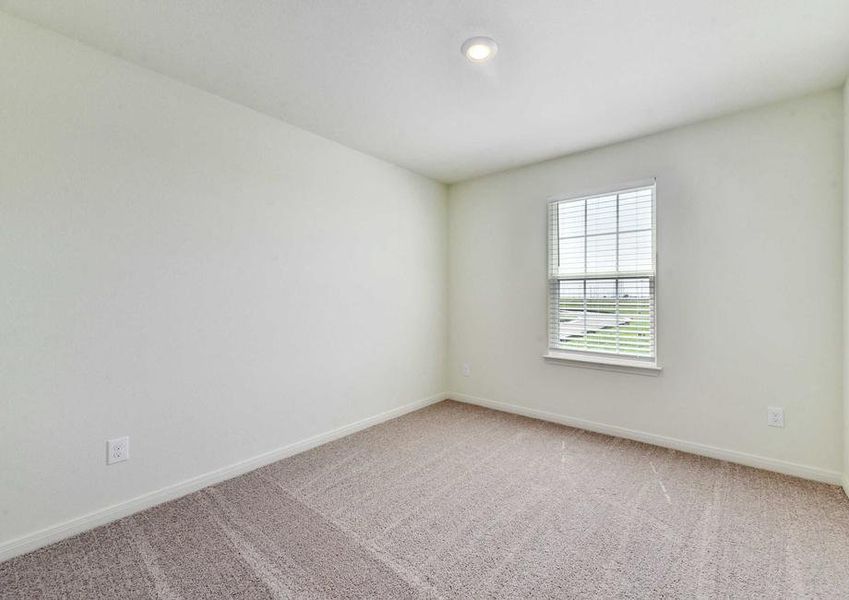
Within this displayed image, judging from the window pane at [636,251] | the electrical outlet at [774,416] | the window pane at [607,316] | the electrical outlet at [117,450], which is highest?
the window pane at [636,251]

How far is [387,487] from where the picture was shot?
234 cm

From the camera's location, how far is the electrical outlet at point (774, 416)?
97.9 inches

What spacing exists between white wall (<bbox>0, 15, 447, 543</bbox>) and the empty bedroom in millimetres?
13

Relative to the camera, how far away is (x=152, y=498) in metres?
2.13

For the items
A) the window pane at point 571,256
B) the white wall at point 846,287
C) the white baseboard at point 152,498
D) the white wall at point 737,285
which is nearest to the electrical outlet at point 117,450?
the white baseboard at point 152,498

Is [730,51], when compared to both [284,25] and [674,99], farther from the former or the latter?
[284,25]

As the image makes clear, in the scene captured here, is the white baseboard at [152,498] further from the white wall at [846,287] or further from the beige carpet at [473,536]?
the white wall at [846,287]

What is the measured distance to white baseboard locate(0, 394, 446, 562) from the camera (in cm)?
176

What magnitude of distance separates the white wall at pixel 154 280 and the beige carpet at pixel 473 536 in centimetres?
36

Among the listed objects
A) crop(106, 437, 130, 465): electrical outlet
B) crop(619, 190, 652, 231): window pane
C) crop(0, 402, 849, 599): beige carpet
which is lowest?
crop(0, 402, 849, 599): beige carpet

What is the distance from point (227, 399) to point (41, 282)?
1.10 metres

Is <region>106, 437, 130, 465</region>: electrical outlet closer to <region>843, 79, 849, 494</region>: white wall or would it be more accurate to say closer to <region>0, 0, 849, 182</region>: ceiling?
<region>0, 0, 849, 182</region>: ceiling

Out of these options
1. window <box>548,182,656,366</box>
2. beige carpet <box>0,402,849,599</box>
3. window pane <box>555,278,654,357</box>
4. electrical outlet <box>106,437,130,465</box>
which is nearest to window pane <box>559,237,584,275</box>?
window <box>548,182,656,366</box>

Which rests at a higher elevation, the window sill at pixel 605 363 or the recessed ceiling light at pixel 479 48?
the recessed ceiling light at pixel 479 48
